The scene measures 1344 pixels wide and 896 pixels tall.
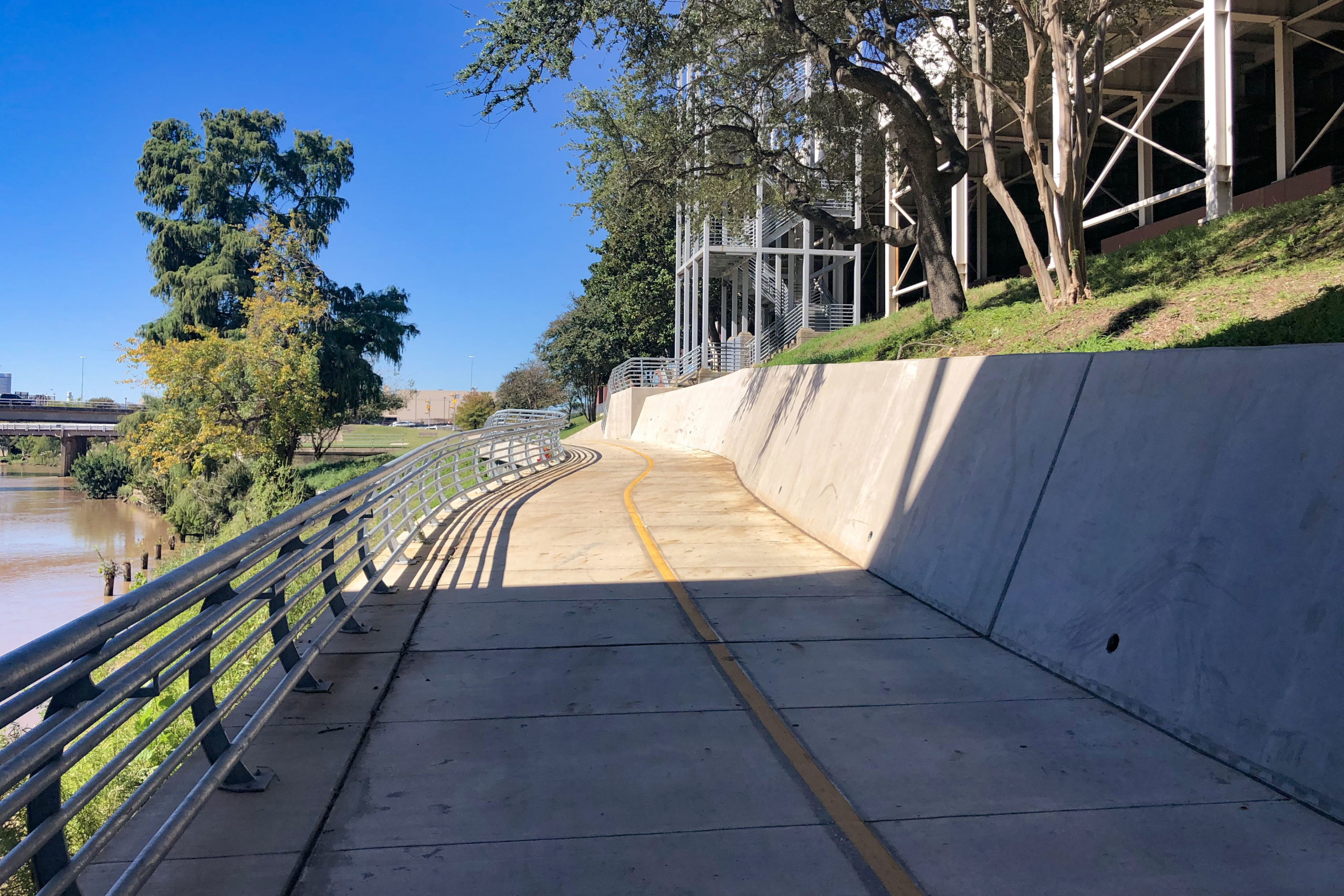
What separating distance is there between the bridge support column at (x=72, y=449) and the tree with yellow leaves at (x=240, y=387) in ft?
155

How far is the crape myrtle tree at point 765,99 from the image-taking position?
15820 millimetres

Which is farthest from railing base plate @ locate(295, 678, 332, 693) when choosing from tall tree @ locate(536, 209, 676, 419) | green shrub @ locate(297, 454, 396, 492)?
tall tree @ locate(536, 209, 676, 419)

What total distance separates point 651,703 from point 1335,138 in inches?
1042

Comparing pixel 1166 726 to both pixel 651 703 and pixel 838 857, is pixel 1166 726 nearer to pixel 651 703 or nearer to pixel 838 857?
pixel 838 857

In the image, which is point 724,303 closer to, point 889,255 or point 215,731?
point 889,255

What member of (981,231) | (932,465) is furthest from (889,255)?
(932,465)

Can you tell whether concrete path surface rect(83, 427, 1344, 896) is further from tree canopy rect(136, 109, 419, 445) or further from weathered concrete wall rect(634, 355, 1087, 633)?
tree canopy rect(136, 109, 419, 445)

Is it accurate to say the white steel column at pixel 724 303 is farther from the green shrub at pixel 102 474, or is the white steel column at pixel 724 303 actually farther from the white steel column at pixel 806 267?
the green shrub at pixel 102 474

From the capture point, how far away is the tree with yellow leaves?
41.0m

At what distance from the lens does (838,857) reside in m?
3.87

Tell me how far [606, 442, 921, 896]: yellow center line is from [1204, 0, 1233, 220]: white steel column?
1345 cm

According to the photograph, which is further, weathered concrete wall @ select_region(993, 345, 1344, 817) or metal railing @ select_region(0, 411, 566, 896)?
weathered concrete wall @ select_region(993, 345, 1344, 817)

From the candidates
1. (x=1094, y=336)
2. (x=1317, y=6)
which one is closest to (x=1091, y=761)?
(x=1094, y=336)

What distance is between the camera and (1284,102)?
60.2 ft
